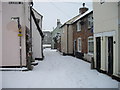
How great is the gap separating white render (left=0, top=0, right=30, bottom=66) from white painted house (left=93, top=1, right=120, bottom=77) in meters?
5.26

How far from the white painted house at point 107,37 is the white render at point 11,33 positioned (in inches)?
207

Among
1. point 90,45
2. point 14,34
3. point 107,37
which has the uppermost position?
point 14,34

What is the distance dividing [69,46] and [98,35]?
580 inches

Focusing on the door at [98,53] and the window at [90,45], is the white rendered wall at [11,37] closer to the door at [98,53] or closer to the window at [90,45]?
the door at [98,53]

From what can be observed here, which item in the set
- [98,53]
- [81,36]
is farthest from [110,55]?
[81,36]

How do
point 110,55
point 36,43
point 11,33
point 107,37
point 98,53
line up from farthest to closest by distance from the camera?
point 36,43, point 11,33, point 98,53, point 107,37, point 110,55

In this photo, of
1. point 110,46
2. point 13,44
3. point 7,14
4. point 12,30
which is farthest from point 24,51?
point 110,46

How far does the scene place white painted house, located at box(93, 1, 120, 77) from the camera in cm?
880

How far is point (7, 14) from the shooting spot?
41.1 ft

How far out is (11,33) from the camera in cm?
1255

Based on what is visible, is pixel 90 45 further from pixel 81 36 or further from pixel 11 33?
pixel 11 33

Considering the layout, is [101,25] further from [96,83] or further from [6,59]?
[6,59]

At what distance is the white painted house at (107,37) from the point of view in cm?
880

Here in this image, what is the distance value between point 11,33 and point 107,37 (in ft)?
22.3
